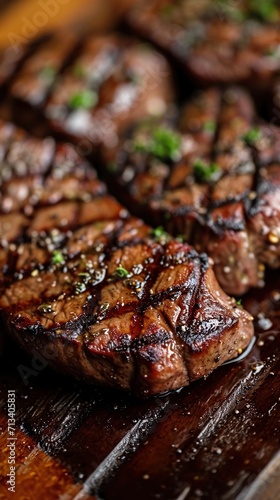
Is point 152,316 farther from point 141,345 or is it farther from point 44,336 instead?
point 44,336

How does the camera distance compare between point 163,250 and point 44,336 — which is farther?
point 163,250

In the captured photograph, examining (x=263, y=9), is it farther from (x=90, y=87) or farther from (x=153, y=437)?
(x=153, y=437)

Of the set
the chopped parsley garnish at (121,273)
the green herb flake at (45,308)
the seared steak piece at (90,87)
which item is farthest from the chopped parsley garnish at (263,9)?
the green herb flake at (45,308)

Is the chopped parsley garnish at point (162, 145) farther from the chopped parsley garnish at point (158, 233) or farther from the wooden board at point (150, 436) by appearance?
the wooden board at point (150, 436)

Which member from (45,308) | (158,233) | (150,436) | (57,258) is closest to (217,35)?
(158,233)

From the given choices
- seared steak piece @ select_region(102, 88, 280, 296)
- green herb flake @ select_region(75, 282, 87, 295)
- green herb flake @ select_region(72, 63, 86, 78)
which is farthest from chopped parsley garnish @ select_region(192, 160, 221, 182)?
green herb flake @ select_region(72, 63, 86, 78)

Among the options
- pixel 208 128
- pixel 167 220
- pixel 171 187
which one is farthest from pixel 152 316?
pixel 208 128

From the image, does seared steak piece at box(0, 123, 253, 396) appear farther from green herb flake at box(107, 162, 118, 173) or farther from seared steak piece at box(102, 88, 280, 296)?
green herb flake at box(107, 162, 118, 173)
